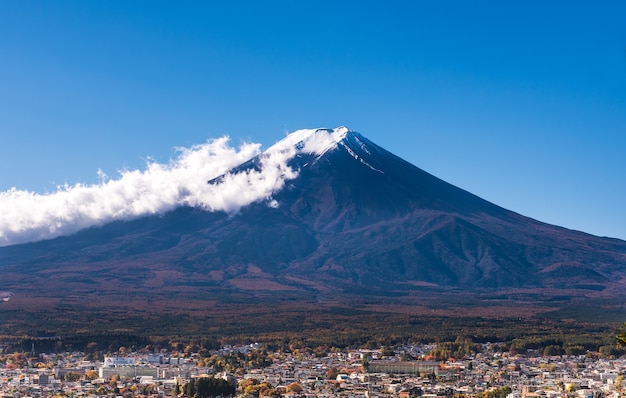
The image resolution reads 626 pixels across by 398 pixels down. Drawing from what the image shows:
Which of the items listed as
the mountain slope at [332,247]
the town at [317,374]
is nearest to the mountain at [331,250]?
the mountain slope at [332,247]

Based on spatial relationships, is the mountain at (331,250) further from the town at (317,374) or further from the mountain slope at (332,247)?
the town at (317,374)

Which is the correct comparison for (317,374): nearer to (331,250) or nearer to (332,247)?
(331,250)

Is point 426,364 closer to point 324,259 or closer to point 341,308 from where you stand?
point 341,308

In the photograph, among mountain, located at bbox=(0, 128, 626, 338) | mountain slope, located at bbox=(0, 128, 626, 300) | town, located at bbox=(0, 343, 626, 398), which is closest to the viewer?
town, located at bbox=(0, 343, 626, 398)

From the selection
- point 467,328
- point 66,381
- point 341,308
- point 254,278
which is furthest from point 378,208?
point 66,381

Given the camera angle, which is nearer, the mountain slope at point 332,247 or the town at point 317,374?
the town at point 317,374

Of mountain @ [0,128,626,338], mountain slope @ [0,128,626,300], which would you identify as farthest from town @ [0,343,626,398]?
mountain slope @ [0,128,626,300]

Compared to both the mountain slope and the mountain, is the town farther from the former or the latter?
the mountain slope
